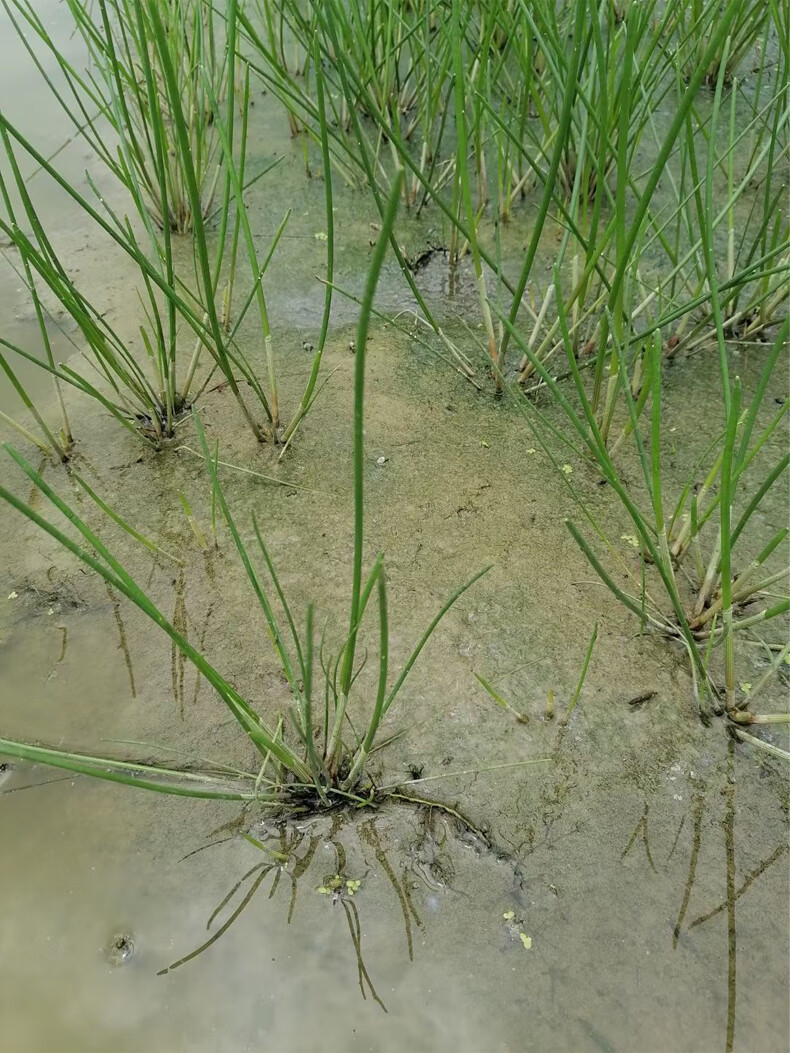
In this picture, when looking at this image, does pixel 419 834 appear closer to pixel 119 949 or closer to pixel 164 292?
pixel 119 949

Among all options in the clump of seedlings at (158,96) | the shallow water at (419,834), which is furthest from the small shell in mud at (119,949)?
the clump of seedlings at (158,96)

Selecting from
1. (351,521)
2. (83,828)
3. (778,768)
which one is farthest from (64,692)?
(778,768)

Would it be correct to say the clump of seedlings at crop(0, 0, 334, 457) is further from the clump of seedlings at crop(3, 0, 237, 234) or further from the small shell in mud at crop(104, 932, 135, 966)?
the small shell in mud at crop(104, 932, 135, 966)

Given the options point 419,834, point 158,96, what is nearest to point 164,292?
Answer: point 419,834

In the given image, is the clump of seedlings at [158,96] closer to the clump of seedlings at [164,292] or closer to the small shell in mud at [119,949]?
the clump of seedlings at [164,292]

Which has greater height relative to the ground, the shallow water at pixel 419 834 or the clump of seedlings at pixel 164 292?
the clump of seedlings at pixel 164 292

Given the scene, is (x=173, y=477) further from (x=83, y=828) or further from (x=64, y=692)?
(x=83, y=828)

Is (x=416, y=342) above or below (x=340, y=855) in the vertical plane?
above

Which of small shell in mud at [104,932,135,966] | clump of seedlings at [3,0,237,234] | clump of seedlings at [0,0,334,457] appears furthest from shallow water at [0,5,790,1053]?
clump of seedlings at [3,0,237,234]
